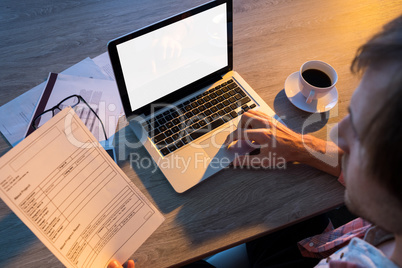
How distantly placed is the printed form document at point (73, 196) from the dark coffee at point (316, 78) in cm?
58

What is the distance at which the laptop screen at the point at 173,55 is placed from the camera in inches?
30.2

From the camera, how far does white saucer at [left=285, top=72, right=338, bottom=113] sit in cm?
90

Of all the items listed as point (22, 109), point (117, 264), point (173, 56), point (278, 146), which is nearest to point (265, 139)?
point (278, 146)

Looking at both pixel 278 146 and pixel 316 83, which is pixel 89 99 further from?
pixel 316 83

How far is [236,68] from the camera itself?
99 centimetres

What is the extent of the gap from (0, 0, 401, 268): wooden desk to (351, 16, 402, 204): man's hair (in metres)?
0.33

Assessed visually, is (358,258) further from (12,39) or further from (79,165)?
(12,39)

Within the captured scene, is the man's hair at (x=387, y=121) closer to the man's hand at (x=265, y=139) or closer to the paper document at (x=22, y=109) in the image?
the man's hand at (x=265, y=139)

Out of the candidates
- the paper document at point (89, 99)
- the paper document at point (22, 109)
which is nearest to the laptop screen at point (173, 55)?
the paper document at point (89, 99)

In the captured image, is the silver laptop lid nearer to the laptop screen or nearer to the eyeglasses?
the laptop screen

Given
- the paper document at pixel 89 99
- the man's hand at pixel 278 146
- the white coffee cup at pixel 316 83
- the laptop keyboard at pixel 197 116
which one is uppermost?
the paper document at pixel 89 99

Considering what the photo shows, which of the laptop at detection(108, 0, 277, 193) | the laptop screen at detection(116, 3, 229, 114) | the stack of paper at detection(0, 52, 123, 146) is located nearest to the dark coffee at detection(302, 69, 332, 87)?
the laptop at detection(108, 0, 277, 193)

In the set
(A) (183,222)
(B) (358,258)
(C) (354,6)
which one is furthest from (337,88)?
(A) (183,222)

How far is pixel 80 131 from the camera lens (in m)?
0.62
